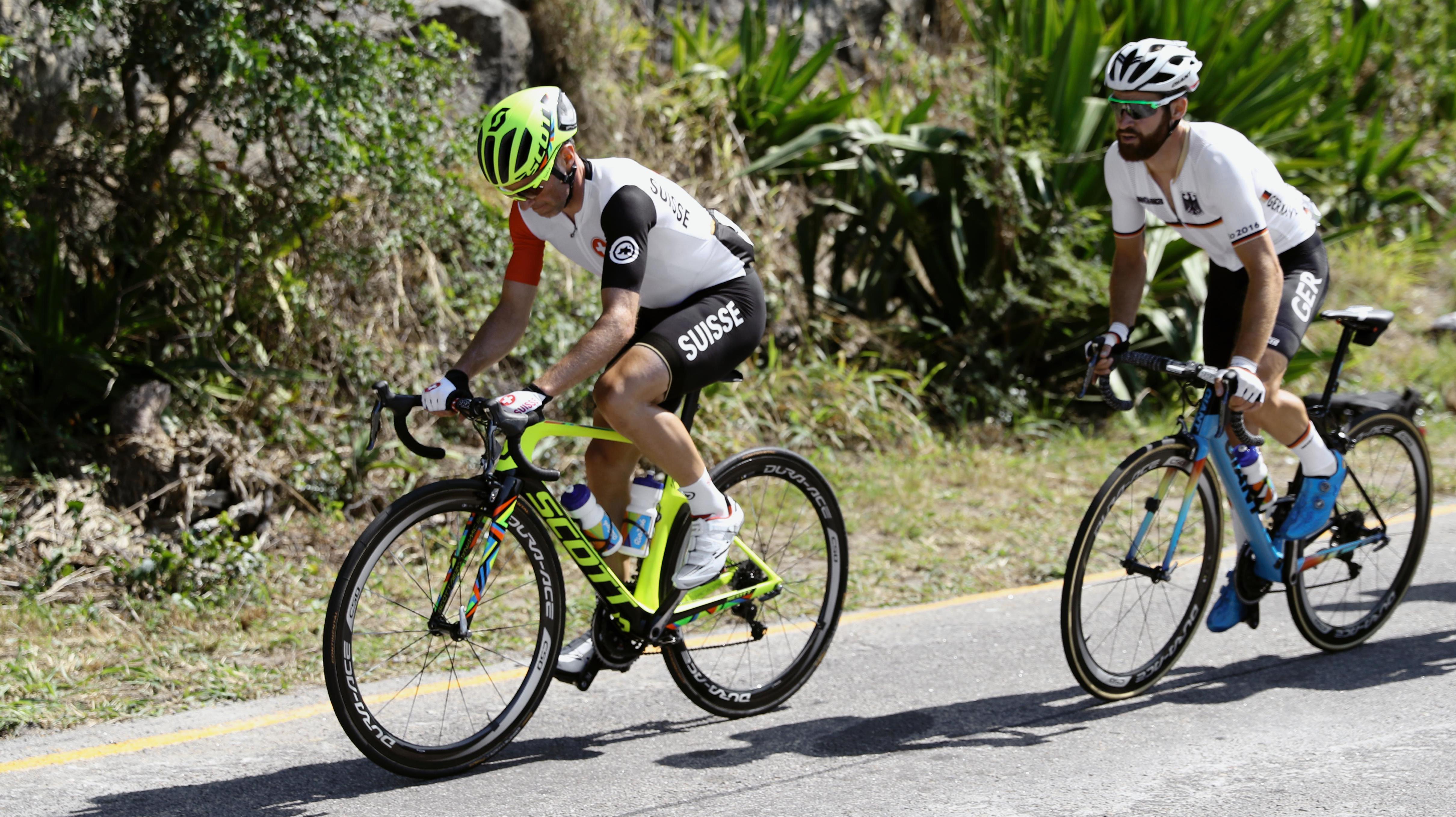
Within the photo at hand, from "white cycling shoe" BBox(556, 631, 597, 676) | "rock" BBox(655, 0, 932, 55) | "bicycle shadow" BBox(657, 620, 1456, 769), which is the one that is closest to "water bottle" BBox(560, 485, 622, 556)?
"white cycling shoe" BBox(556, 631, 597, 676)

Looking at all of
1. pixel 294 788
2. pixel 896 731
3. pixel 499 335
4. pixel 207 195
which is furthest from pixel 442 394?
pixel 207 195

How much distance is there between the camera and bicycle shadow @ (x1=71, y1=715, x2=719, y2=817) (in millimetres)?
3926

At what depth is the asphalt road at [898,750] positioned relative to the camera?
3.97 metres

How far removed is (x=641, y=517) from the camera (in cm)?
450

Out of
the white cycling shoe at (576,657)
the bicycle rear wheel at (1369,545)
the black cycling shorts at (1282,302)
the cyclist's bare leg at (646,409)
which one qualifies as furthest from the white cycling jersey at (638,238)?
the bicycle rear wheel at (1369,545)

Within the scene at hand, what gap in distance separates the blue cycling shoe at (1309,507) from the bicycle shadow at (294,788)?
2.69 meters

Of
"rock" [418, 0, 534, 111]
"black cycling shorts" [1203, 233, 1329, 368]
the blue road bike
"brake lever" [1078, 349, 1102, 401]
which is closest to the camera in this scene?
the blue road bike

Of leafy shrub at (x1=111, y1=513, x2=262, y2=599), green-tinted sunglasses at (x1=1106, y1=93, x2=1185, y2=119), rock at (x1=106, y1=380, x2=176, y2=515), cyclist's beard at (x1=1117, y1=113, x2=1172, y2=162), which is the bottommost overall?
leafy shrub at (x1=111, y1=513, x2=262, y2=599)

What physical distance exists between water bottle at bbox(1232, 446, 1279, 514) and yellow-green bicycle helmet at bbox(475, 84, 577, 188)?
9.12 feet

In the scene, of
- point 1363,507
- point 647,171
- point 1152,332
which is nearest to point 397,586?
point 647,171

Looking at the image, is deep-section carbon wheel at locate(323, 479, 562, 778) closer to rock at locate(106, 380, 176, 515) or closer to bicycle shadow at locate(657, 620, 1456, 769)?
bicycle shadow at locate(657, 620, 1456, 769)

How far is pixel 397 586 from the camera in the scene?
19.4 ft

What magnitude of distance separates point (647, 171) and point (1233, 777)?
2.66m

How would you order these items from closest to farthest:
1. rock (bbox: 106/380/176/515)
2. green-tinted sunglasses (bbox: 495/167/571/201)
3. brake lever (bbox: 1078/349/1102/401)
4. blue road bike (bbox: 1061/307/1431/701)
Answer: green-tinted sunglasses (bbox: 495/167/571/201), blue road bike (bbox: 1061/307/1431/701), brake lever (bbox: 1078/349/1102/401), rock (bbox: 106/380/176/515)
